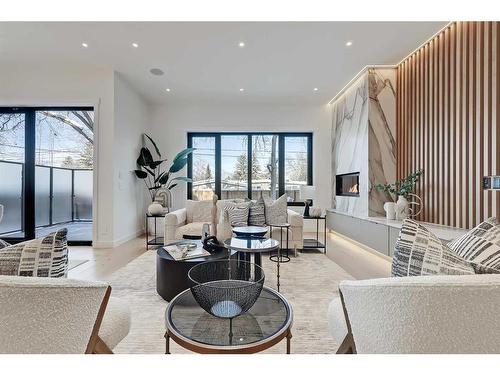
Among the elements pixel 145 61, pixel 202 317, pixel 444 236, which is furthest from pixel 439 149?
pixel 145 61

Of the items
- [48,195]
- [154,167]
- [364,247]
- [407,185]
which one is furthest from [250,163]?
[48,195]

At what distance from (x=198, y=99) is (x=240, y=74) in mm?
1526

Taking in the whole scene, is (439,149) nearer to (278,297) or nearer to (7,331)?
(278,297)

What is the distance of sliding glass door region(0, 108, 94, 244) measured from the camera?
4.34m

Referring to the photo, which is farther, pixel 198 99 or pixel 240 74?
pixel 198 99

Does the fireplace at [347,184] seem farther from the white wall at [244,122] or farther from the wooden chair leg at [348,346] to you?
the wooden chair leg at [348,346]

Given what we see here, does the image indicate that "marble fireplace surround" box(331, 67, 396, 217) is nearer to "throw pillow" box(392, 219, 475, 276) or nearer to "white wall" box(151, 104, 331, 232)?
"white wall" box(151, 104, 331, 232)

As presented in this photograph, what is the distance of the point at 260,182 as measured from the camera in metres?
5.93

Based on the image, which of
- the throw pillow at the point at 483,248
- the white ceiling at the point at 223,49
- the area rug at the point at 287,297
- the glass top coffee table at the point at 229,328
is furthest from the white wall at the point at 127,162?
the throw pillow at the point at 483,248

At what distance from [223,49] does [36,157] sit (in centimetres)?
400

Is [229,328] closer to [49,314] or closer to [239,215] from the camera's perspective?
[49,314]

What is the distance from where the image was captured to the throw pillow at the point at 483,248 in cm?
104

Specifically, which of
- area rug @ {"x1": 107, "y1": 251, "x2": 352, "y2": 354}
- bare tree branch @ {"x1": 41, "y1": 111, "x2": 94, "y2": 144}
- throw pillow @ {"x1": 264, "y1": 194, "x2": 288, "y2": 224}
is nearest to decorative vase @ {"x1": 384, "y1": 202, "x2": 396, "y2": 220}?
area rug @ {"x1": 107, "y1": 251, "x2": 352, "y2": 354}
